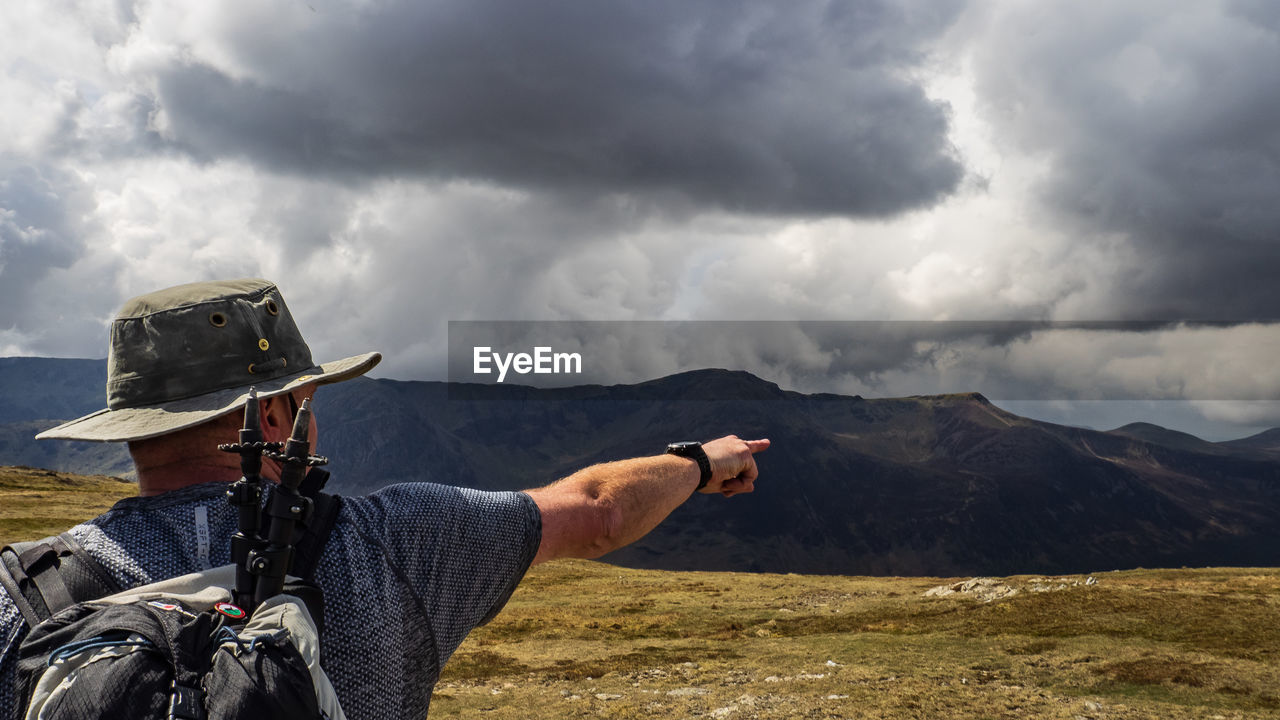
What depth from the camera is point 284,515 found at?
322 centimetres

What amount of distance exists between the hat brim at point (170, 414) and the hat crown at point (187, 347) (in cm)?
5

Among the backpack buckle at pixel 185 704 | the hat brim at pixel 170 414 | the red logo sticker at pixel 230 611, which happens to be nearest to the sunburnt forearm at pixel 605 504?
the hat brim at pixel 170 414

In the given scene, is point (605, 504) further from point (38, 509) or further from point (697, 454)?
point (38, 509)

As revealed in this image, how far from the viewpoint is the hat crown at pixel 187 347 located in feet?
12.3

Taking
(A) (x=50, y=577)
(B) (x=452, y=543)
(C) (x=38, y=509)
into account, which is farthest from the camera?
(C) (x=38, y=509)

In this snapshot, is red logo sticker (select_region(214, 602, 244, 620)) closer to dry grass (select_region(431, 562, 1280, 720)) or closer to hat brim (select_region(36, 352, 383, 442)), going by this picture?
hat brim (select_region(36, 352, 383, 442))

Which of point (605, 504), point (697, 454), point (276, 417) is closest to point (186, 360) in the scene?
point (276, 417)

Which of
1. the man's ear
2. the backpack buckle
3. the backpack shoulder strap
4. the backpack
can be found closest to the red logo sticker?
the backpack

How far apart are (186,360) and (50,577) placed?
3.56ft

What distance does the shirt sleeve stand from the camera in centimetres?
361

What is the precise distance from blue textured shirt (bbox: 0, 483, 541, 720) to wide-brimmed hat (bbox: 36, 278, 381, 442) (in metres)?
0.43

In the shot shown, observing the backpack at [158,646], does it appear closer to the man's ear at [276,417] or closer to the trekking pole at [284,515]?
the trekking pole at [284,515]

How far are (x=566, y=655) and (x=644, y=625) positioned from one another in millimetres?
9006

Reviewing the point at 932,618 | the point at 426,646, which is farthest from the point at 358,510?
the point at 932,618
